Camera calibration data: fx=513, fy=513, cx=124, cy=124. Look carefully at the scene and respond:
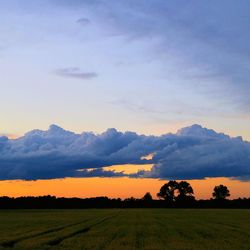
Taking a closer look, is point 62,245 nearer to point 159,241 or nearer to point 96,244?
point 96,244

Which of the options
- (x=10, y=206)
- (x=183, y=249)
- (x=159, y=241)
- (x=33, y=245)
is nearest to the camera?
(x=183, y=249)

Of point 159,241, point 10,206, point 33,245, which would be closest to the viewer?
point 33,245

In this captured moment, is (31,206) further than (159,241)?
Yes

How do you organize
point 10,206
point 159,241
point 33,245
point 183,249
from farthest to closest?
point 10,206, point 159,241, point 33,245, point 183,249

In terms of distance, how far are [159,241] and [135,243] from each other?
95.6 inches

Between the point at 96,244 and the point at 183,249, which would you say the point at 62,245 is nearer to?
the point at 96,244

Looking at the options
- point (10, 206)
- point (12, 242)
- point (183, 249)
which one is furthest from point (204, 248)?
point (10, 206)

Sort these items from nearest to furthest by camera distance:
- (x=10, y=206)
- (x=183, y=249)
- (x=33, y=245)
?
(x=183, y=249) → (x=33, y=245) → (x=10, y=206)

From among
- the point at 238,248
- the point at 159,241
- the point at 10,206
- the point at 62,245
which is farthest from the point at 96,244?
the point at 10,206

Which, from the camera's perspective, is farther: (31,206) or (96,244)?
(31,206)

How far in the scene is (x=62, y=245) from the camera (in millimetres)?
31938

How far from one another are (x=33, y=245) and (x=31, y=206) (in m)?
172

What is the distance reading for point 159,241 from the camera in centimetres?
3472

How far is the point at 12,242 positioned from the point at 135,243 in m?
8.77
